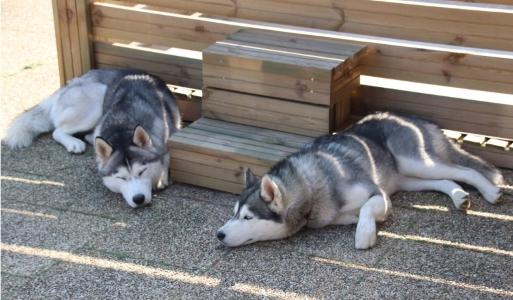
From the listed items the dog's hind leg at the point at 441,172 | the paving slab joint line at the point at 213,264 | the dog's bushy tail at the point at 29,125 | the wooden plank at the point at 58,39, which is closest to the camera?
the paving slab joint line at the point at 213,264

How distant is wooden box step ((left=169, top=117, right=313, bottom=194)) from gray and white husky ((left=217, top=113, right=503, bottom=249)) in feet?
0.89

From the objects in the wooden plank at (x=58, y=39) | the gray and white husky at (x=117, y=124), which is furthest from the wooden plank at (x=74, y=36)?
the gray and white husky at (x=117, y=124)

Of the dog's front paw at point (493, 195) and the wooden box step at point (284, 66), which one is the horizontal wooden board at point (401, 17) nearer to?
the wooden box step at point (284, 66)

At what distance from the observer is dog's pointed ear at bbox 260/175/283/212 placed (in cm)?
447

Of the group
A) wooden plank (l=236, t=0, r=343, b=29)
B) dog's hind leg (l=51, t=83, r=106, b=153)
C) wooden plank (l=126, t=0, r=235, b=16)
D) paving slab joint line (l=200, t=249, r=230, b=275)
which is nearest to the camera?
paving slab joint line (l=200, t=249, r=230, b=275)

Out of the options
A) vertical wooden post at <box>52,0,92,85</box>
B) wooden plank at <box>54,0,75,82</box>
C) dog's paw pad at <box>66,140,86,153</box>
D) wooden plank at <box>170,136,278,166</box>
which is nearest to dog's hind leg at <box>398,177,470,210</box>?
wooden plank at <box>170,136,278,166</box>

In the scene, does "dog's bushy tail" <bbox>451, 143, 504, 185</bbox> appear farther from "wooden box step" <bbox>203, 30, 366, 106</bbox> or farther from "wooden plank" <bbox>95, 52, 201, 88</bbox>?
"wooden plank" <bbox>95, 52, 201, 88</bbox>

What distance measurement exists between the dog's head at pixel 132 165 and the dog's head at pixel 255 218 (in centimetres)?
84

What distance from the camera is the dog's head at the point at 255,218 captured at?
4.55m

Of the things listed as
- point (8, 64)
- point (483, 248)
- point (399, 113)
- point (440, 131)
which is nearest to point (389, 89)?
point (399, 113)

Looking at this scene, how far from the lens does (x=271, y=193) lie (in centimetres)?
452

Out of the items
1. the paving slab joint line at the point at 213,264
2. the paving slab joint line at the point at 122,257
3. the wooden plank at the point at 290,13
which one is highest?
the wooden plank at the point at 290,13

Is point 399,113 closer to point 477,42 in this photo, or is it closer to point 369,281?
point 477,42

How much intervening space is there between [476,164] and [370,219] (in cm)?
103
